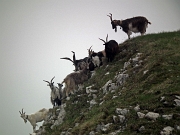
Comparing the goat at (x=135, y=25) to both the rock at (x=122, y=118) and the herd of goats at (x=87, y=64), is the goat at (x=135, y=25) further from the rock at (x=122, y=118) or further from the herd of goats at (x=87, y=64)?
the rock at (x=122, y=118)

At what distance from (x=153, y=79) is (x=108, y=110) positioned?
2799 mm

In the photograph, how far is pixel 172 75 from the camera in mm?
11164

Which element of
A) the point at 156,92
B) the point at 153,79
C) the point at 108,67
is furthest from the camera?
the point at 108,67

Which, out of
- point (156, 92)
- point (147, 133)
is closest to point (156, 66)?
point (156, 92)

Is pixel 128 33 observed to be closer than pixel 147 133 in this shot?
No

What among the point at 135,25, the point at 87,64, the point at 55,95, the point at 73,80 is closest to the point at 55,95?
the point at 55,95

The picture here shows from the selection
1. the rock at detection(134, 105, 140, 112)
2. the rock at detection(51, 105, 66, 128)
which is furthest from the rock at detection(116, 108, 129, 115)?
the rock at detection(51, 105, 66, 128)

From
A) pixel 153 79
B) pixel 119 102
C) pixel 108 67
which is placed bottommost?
pixel 119 102

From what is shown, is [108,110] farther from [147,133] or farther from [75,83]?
[75,83]

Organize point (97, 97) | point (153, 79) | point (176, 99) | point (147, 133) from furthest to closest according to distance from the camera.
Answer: point (97, 97)
point (153, 79)
point (176, 99)
point (147, 133)

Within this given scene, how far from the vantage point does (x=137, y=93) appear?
1123 centimetres

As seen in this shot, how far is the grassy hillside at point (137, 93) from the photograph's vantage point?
8812 mm

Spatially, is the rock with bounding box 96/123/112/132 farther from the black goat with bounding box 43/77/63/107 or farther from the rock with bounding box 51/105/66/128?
the black goat with bounding box 43/77/63/107

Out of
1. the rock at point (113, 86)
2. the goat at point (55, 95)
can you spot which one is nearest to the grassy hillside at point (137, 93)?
the rock at point (113, 86)
